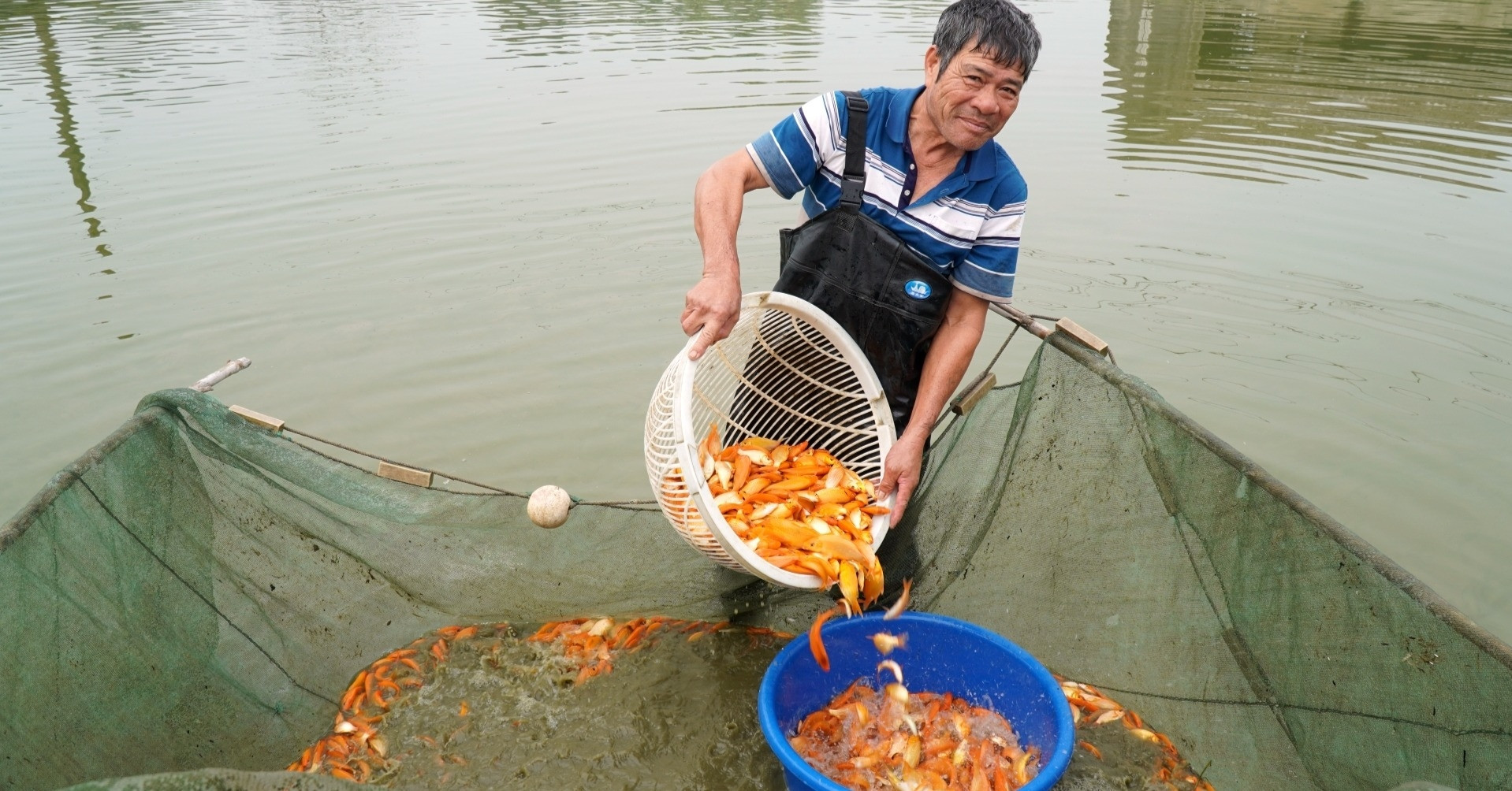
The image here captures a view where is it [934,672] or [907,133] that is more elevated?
[907,133]

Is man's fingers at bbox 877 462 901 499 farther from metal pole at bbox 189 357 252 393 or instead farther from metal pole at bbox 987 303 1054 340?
metal pole at bbox 189 357 252 393

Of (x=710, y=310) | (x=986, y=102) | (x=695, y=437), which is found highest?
(x=986, y=102)

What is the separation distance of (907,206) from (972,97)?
334 millimetres

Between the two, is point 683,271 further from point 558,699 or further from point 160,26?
point 160,26

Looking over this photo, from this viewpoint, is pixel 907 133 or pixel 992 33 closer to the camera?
pixel 992 33

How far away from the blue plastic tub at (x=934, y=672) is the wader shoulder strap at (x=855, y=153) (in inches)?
44.2

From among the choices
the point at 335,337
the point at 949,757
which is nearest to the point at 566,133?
the point at 335,337

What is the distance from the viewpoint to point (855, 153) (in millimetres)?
2787

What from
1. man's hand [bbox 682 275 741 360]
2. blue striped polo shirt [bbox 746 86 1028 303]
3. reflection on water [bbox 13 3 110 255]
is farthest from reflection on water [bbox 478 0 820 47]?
man's hand [bbox 682 275 741 360]

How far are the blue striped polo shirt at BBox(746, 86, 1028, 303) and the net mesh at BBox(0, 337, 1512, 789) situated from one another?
17.0 inches

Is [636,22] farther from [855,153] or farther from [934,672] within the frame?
[934,672]

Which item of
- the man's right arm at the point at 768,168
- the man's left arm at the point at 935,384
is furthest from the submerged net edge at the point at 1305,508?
the man's right arm at the point at 768,168

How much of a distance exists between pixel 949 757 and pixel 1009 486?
0.88 metres

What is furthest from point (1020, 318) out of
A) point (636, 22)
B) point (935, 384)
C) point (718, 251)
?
point (636, 22)
